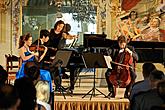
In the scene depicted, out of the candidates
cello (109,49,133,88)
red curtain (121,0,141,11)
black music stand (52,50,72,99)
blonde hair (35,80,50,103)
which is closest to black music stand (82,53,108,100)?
cello (109,49,133,88)

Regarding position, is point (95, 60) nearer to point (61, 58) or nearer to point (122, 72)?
point (122, 72)

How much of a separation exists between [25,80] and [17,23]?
8693mm

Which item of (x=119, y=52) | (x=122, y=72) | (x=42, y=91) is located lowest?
(x=122, y=72)

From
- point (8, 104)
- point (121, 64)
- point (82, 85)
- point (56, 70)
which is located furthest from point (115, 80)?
point (8, 104)

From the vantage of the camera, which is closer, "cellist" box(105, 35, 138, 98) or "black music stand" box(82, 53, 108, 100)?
"black music stand" box(82, 53, 108, 100)

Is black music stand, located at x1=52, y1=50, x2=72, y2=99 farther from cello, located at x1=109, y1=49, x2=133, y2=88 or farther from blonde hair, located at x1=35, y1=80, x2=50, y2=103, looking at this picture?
blonde hair, located at x1=35, y1=80, x2=50, y2=103

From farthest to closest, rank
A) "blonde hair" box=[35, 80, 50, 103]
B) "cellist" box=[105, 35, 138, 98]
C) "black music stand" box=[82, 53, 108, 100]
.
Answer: "cellist" box=[105, 35, 138, 98], "black music stand" box=[82, 53, 108, 100], "blonde hair" box=[35, 80, 50, 103]

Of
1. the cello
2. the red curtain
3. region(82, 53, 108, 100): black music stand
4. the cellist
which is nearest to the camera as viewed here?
region(82, 53, 108, 100): black music stand

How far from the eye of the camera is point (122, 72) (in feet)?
23.7

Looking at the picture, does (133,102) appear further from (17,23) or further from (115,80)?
(17,23)

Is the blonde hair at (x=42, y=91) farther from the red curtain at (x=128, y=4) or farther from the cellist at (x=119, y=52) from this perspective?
the red curtain at (x=128, y=4)

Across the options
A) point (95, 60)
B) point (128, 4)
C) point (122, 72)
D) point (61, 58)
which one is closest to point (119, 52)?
point (122, 72)

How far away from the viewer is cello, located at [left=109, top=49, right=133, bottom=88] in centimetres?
721

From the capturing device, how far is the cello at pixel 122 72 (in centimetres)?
721
